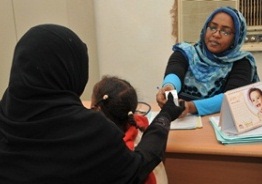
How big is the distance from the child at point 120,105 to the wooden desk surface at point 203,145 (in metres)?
0.12

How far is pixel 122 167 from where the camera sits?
0.91 m

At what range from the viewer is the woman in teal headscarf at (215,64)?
1.74 m

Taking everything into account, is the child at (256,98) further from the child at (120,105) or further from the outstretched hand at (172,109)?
the child at (120,105)

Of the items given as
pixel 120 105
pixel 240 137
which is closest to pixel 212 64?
pixel 240 137


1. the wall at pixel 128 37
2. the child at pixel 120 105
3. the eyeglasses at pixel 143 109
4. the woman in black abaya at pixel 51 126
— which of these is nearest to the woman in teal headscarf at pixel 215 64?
the eyeglasses at pixel 143 109

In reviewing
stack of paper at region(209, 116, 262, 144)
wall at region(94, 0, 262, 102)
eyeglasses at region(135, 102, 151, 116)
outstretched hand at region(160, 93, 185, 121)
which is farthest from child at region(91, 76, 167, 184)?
wall at region(94, 0, 262, 102)

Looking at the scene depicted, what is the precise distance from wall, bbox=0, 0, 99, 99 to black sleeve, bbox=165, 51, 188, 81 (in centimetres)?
89

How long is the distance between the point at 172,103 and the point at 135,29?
5.10 feet

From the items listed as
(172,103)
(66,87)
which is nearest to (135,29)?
(172,103)

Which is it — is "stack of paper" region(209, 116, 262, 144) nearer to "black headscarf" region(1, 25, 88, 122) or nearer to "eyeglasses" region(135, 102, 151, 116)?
"eyeglasses" region(135, 102, 151, 116)

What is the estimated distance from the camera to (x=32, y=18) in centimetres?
214

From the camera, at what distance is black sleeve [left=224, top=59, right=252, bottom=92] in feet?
5.64

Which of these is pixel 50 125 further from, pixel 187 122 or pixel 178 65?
pixel 178 65

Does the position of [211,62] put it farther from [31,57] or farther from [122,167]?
[31,57]
